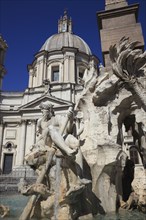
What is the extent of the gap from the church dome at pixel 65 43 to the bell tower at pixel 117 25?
2791 centimetres

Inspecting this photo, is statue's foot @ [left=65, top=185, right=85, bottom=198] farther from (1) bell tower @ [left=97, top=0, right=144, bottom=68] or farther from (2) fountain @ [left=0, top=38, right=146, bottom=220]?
(1) bell tower @ [left=97, top=0, right=144, bottom=68]

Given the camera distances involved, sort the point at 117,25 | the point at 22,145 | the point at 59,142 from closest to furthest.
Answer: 1. the point at 59,142
2. the point at 117,25
3. the point at 22,145

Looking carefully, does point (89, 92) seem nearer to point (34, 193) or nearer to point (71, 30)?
point (34, 193)

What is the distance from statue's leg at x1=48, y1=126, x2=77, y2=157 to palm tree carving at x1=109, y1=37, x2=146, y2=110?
2.21m

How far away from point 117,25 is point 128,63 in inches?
80.6

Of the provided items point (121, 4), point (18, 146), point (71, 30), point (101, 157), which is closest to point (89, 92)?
point (101, 157)

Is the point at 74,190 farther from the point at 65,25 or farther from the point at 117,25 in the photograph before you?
the point at 65,25

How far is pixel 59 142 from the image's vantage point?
3754 millimetres

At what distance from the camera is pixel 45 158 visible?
4043 millimetres

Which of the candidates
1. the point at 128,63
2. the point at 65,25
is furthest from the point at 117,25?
→ the point at 65,25

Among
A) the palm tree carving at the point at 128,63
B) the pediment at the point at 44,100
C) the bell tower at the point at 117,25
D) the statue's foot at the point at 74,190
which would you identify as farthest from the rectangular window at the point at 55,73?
the statue's foot at the point at 74,190

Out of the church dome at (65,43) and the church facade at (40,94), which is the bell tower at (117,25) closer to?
the church facade at (40,94)

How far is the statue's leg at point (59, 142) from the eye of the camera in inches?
139

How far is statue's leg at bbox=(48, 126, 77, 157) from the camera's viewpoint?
3.54 m
